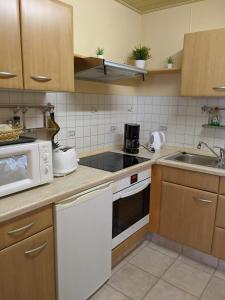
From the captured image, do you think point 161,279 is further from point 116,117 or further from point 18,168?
point 116,117

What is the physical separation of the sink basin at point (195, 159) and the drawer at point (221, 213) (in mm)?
445

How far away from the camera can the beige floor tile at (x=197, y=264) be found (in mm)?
1957

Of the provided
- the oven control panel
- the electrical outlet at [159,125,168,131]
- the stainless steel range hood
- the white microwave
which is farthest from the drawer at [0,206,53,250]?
the electrical outlet at [159,125,168,131]

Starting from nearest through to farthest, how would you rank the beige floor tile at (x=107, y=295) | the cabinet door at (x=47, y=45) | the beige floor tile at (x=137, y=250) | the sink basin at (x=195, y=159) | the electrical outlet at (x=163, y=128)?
the cabinet door at (x=47, y=45), the beige floor tile at (x=107, y=295), the beige floor tile at (x=137, y=250), the sink basin at (x=195, y=159), the electrical outlet at (x=163, y=128)

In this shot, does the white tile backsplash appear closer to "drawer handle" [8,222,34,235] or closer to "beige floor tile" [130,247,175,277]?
"drawer handle" [8,222,34,235]

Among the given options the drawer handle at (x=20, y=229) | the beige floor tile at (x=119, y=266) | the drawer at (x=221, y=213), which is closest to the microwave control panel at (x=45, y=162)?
the drawer handle at (x=20, y=229)

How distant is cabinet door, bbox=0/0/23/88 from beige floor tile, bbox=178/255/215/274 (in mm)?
1919

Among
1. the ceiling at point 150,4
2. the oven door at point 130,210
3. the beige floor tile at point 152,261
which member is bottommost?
the beige floor tile at point 152,261

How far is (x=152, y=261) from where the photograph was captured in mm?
2053

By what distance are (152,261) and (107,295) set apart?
54cm

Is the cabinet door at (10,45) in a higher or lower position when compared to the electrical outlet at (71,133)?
higher

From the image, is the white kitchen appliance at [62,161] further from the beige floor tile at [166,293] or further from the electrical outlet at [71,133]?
the beige floor tile at [166,293]

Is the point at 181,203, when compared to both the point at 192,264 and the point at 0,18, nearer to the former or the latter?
the point at 192,264

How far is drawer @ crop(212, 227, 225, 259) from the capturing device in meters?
1.88
